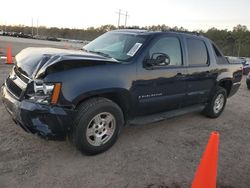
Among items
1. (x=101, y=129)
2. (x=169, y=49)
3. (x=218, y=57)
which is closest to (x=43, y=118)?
(x=101, y=129)

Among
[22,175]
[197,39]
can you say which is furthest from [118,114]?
[197,39]

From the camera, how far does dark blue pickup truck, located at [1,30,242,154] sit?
3.34 metres

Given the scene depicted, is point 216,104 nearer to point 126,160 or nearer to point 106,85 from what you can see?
point 126,160

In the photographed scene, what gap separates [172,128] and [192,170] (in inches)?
66.7

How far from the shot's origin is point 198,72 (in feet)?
17.4

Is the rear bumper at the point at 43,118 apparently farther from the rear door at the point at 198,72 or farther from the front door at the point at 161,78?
the rear door at the point at 198,72

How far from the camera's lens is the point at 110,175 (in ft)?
11.2

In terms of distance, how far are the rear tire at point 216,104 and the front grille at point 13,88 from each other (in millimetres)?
4199

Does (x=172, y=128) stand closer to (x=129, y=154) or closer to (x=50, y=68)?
(x=129, y=154)

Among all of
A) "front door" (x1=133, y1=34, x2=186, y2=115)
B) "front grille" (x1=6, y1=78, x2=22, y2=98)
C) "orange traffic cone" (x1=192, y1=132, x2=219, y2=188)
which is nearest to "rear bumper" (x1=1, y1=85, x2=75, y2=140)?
"front grille" (x1=6, y1=78, x2=22, y2=98)

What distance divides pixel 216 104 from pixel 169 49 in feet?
7.79

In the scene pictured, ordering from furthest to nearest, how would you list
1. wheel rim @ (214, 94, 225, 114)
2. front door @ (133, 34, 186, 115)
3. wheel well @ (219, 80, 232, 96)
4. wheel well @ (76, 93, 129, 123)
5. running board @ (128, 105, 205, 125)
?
wheel well @ (219, 80, 232, 96)
wheel rim @ (214, 94, 225, 114)
running board @ (128, 105, 205, 125)
front door @ (133, 34, 186, 115)
wheel well @ (76, 93, 129, 123)

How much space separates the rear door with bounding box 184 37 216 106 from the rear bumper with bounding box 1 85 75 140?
2645 millimetres

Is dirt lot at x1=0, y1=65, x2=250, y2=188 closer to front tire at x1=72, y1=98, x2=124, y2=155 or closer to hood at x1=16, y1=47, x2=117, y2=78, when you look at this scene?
front tire at x1=72, y1=98, x2=124, y2=155
